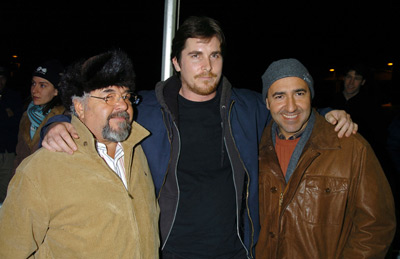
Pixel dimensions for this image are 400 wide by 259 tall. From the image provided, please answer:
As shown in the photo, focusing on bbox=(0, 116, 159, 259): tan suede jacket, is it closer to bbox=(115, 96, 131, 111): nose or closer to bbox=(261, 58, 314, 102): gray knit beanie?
bbox=(115, 96, 131, 111): nose

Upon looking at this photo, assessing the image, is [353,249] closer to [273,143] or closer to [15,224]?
[273,143]

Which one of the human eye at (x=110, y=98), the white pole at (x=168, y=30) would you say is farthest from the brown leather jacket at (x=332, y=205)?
the white pole at (x=168, y=30)

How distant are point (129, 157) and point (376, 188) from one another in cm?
168

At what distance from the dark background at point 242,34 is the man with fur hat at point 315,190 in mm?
8070

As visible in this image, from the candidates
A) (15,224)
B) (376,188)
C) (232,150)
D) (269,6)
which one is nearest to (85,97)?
(15,224)

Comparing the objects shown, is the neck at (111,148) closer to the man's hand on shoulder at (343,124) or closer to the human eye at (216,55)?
the human eye at (216,55)

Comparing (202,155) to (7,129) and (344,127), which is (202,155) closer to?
(344,127)

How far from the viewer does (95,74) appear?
1741mm

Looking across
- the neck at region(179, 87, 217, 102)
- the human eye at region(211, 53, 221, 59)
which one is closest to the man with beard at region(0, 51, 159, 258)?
the neck at region(179, 87, 217, 102)

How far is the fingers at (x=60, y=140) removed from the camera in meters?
1.51

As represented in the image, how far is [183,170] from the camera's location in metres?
2.11

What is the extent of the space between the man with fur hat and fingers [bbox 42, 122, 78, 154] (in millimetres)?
1414

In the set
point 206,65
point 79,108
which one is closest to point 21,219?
point 79,108

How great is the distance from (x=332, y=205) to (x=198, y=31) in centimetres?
172
